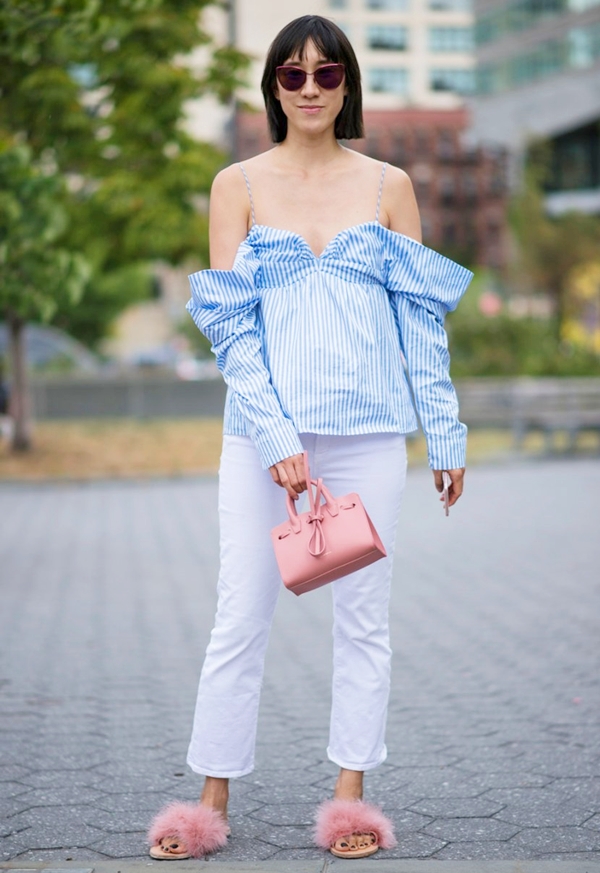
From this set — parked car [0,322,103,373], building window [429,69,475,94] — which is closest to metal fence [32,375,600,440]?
parked car [0,322,103,373]

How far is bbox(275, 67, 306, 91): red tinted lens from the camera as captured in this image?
10.6 ft

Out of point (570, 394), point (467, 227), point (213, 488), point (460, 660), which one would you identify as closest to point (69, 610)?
point (460, 660)

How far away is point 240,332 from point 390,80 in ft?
337

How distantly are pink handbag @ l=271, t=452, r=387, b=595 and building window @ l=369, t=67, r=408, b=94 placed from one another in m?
97.2

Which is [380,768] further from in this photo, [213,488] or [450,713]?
[213,488]

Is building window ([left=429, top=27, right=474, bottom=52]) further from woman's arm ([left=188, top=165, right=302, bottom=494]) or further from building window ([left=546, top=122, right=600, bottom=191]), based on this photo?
woman's arm ([left=188, top=165, right=302, bottom=494])

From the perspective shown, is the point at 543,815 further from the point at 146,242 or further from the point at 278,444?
the point at 146,242

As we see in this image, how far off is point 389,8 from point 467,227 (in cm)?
1796

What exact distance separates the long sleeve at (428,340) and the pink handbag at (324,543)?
1.07 feet

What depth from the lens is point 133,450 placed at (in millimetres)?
18484

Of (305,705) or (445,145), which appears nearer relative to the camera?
(305,705)

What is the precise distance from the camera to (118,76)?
14.6 meters

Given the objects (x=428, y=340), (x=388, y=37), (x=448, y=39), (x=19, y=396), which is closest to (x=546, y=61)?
(x=388, y=37)

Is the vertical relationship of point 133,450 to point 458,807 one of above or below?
below
